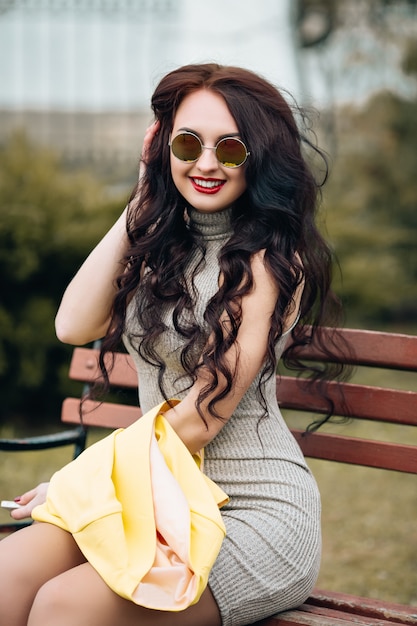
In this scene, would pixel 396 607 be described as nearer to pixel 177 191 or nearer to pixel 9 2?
pixel 177 191

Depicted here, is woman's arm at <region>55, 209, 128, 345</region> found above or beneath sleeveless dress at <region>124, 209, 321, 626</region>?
above

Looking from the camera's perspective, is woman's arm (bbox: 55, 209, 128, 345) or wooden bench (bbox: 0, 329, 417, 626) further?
wooden bench (bbox: 0, 329, 417, 626)

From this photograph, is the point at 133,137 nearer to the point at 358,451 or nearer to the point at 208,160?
the point at 358,451

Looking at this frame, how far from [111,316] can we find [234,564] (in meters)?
0.83

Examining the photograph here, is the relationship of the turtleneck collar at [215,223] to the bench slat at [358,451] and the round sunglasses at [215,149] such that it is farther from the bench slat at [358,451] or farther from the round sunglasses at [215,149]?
the bench slat at [358,451]

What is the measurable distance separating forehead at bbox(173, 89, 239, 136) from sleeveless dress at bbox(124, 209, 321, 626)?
0.25 meters

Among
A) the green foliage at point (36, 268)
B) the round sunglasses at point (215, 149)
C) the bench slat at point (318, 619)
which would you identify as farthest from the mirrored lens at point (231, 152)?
the green foliage at point (36, 268)

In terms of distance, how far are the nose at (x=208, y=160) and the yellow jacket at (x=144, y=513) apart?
64cm

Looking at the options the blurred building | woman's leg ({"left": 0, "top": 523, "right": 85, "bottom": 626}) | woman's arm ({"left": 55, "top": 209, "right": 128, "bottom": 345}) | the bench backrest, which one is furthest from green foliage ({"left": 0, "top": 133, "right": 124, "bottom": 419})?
woman's leg ({"left": 0, "top": 523, "right": 85, "bottom": 626})

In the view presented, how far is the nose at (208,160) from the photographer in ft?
7.86

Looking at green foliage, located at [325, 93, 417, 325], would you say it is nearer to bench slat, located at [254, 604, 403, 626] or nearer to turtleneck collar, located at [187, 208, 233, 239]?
turtleneck collar, located at [187, 208, 233, 239]

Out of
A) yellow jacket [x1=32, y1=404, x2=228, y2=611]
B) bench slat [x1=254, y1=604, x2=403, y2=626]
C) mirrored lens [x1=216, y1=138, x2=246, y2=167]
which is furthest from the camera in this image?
mirrored lens [x1=216, y1=138, x2=246, y2=167]

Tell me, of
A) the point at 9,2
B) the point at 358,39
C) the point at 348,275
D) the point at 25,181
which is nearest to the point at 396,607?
the point at 25,181

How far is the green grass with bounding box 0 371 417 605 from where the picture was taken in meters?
3.99
